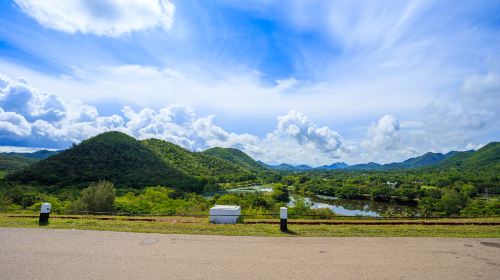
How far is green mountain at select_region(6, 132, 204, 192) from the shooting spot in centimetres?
8288

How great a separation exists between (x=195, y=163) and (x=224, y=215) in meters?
147

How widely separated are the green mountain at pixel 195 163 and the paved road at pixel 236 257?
12033 centimetres

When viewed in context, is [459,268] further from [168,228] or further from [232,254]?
[168,228]

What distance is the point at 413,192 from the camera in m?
81.4

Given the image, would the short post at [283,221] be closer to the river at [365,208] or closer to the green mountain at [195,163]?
the river at [365,208]

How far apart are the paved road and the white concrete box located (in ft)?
8.46

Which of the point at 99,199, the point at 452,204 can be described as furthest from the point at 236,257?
the point at 452,204

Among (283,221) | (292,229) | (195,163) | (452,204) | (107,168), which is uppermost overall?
(195,163)

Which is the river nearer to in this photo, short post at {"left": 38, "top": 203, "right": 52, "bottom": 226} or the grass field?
the grass field

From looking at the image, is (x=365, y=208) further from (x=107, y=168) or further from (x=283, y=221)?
(x=107, y=168)

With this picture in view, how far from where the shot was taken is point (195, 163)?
15562cm

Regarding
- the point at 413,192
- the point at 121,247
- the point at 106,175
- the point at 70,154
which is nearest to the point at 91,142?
the point at 70,154

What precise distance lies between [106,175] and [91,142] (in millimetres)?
21228

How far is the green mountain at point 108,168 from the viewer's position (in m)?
82.9
